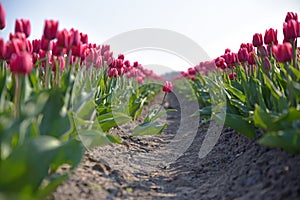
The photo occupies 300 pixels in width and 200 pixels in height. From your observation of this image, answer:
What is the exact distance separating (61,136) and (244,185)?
1.39 metres

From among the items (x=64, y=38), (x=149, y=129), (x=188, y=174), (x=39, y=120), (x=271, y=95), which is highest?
(x=64, y=38)

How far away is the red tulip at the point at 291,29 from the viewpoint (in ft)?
9.83

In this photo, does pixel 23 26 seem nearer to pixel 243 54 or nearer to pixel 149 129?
pixel 243 54

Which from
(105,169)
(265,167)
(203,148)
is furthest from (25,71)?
(203,148)

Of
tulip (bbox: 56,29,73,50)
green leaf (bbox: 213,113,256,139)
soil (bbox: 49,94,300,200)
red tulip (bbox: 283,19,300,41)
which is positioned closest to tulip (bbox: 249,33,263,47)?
red tulip (bbox: 283,19,300,41)

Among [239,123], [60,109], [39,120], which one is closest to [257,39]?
[239,123]

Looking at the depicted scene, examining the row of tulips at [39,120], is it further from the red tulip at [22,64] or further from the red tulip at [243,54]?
the red tulip at [243,54]

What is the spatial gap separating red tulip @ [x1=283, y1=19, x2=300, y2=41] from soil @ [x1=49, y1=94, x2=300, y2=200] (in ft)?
3.30

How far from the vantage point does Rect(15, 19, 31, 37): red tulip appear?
8.49ft

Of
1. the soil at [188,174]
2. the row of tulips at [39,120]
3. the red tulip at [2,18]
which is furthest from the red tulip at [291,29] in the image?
the red tulip at [2,18]

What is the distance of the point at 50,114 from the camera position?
88.7 inches

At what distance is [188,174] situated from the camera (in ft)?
11.6

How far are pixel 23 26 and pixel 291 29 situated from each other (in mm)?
2203

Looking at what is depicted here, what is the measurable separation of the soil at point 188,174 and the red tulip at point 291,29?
1.01 m
